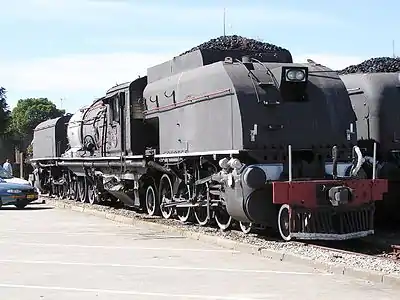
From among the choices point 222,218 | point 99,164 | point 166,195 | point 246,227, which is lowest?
point 246,227

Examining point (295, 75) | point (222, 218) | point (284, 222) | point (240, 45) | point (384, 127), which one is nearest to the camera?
point (284, 222)

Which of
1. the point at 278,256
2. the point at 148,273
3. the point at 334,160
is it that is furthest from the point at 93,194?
the point at 148,273

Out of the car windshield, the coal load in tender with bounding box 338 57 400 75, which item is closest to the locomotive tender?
the coal load in tender with bounding box 338 57 400 75

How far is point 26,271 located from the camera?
10.0 meters

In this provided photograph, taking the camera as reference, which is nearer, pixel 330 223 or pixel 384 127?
pixel 330 223

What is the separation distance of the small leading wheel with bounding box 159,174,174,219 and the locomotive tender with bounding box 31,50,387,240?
0.11 ft

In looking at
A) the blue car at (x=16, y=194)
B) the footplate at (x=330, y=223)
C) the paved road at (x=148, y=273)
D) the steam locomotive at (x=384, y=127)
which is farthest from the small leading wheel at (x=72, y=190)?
the footplate at (x=330, y=223)

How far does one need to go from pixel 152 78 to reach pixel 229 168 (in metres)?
5.18

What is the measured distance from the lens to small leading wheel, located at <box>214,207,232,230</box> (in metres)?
13.9

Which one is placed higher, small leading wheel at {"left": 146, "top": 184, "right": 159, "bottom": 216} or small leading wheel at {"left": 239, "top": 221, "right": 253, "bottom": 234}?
small leading wheel at {"left": 146, "top": 184, "right": 159, "bottom": 216}

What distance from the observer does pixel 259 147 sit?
1237 centimetres

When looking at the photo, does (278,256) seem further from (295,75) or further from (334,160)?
(295,75)

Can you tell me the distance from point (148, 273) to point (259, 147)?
11.9ft

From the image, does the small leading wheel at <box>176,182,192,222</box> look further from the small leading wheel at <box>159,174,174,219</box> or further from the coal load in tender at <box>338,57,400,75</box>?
the coal load in tender at <box>338,57,400,75</box>
